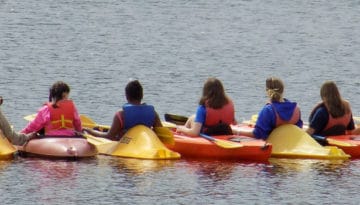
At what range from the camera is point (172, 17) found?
5944 cm

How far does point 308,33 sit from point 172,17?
571 centimetres

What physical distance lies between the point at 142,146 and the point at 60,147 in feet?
4.04

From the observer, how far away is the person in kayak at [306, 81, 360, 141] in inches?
1043

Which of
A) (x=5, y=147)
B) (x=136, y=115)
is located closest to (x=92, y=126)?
(x=136, y=115)

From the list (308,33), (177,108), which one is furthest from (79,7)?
(177,108)

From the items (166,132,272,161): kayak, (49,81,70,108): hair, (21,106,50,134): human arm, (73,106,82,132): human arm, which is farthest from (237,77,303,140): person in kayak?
(21,106,50,134): human arm

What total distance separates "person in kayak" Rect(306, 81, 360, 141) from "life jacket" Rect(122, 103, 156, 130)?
8.63 feet

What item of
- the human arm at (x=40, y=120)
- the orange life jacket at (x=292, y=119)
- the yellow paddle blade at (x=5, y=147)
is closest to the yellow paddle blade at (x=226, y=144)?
the orange life jacket at (x=292, y=119)

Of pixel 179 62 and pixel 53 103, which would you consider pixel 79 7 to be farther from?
pixel 53 103

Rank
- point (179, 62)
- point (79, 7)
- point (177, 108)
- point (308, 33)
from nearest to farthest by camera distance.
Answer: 1. point (177, 108)
2. point (179, 62)
3. point (308, 33)
4. point (79, 7)

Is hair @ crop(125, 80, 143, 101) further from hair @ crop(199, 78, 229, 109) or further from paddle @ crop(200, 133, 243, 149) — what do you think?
paddle @ crop(200, 133, 243, 149)

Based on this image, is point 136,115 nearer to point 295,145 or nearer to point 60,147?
point 60,147

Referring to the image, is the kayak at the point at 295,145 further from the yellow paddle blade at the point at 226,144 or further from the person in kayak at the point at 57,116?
the person in kayak at the point at 57,116

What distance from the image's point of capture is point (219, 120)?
26078 mm
